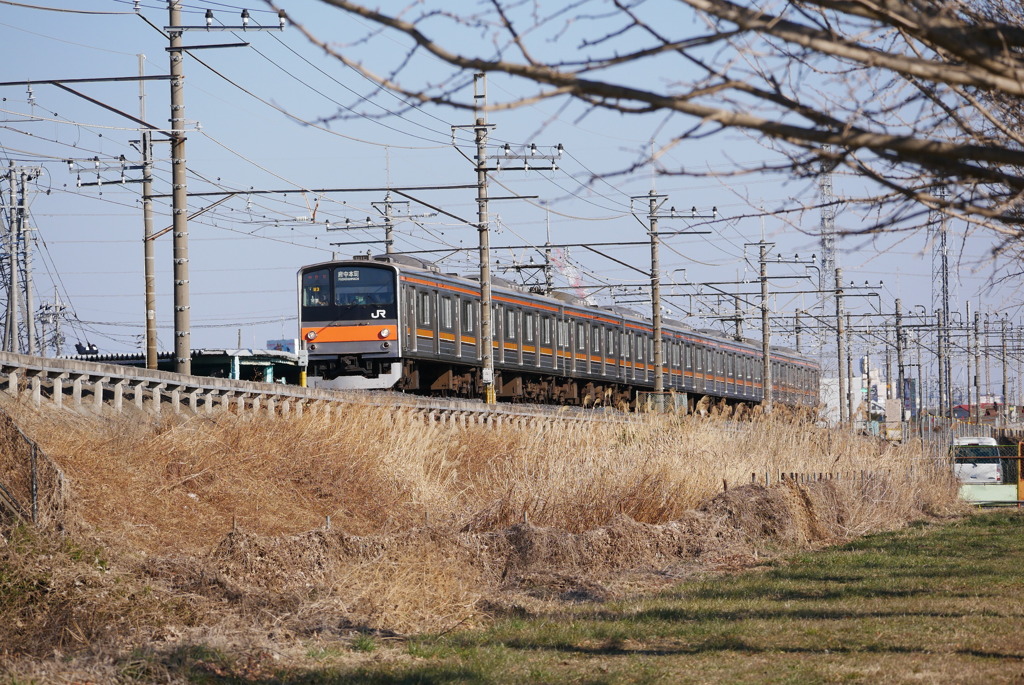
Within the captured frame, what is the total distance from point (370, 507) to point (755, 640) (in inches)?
308

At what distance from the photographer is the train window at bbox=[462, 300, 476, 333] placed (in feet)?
92.0

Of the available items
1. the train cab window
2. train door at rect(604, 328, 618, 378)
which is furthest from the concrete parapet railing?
train door at rect(604, 328, 618, 378)

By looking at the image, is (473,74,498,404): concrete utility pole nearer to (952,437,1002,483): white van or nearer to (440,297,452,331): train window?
(440,297,452,331): train window

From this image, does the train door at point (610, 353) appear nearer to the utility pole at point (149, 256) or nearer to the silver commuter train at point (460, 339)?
the silver commuter train at point (460, 339)

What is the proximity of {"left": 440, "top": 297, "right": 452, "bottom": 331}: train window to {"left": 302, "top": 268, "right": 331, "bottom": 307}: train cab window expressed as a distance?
8.66ft

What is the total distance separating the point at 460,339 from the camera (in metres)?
27.9

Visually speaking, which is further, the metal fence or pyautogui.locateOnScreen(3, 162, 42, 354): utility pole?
pyautogui.locateOnScreen(3, 162, 42, 354): utility pole

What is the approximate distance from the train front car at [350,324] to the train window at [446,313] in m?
2.28

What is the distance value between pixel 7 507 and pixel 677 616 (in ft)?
17.9

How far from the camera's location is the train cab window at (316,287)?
25.8 metres

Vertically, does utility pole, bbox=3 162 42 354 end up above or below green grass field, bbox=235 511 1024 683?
above

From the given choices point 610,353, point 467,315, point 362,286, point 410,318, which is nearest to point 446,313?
point 467,315

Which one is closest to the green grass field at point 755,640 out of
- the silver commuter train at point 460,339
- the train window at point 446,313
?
the silver commuter train at point 460,339

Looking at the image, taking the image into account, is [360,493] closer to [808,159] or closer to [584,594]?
[584,594]
